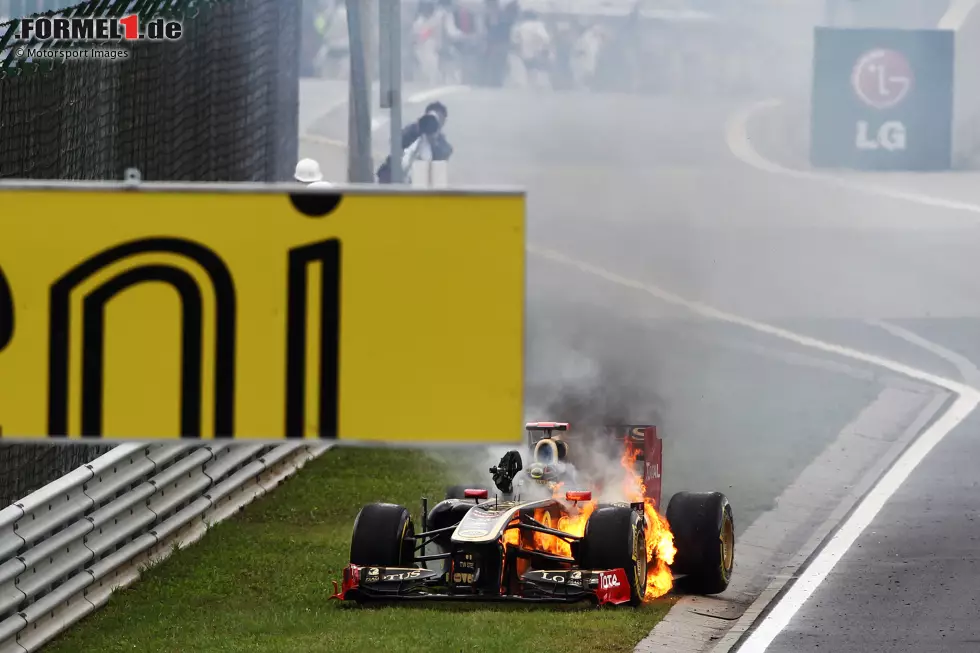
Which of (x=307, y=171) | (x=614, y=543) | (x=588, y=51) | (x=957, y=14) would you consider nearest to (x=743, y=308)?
(x=588, y=51)

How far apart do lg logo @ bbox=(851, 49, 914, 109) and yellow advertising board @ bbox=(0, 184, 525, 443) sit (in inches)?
1092

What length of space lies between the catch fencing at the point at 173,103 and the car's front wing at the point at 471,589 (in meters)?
3.22

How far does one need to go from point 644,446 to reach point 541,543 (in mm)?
1120

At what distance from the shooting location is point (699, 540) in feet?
41.3

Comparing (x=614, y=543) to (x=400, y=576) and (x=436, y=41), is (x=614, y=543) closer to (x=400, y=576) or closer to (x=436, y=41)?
(x=400, y=576)

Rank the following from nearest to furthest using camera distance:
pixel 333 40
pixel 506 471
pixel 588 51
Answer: pixel 506 471 → pixel 588 51 → pixel 333 40

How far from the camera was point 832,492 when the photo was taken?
16.6m

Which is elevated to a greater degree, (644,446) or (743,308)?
(743,308)

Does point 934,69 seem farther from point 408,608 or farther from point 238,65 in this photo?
point 408,608

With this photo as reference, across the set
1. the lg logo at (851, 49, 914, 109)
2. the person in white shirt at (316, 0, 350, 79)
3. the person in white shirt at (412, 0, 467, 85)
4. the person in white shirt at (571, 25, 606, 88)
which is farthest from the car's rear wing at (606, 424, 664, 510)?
the person in white shirt at (316, 0, 350, 79)

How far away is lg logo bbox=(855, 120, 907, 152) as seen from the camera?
32.8 m

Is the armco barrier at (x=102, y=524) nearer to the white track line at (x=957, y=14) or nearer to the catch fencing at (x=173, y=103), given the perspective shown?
the catch fencing at (x=173, y=103)

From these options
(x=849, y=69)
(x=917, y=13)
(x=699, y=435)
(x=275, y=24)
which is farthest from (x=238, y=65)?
(x=917, y=13)

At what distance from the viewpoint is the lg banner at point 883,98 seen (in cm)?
3172
